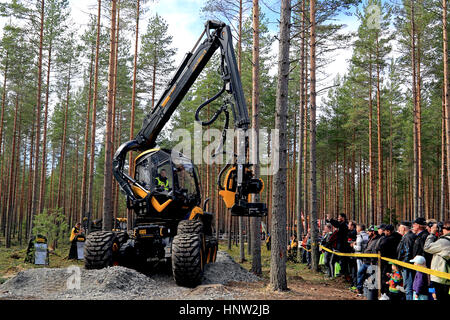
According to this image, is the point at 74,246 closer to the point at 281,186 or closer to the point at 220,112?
the point at 220,112

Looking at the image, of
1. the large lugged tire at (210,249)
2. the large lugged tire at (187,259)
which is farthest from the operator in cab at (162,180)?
the large lugged tire at (210,249)

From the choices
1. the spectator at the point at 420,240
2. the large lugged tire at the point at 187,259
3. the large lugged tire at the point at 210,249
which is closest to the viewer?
the spectator at the point at 420,240

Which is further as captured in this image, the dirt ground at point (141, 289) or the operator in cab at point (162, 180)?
the operator in cab at point (162, 180)

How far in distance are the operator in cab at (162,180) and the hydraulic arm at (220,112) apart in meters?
0.56

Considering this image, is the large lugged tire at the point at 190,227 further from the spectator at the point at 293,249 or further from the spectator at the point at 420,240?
the spectator at the point at 293,249

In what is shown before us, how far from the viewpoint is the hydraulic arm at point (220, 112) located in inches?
272

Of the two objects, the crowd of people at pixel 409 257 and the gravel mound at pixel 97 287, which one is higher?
the crowd of people at pixel 409 257

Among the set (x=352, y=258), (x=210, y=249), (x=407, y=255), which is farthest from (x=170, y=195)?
(x=407, y=255)

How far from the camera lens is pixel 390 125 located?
100ft

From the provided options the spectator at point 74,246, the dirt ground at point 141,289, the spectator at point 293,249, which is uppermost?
the dirt ground at point 141,289

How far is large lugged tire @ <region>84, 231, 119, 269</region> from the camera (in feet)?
27.7

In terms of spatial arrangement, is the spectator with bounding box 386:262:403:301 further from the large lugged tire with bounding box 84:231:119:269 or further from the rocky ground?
the large lugged tire with bounding box 84:231:119:269
